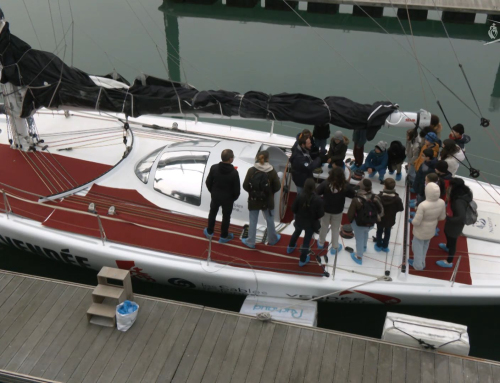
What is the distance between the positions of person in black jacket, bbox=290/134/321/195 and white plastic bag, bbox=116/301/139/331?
2.61 m

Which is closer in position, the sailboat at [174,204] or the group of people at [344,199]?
the group of people at [344,199]

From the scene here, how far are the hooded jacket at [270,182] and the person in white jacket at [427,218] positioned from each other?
1.66m

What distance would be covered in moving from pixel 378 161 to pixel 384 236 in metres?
1.51

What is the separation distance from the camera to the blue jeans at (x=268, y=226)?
647cm

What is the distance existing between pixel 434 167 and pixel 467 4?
42.9 feet

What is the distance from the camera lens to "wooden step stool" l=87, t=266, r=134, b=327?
229 inches

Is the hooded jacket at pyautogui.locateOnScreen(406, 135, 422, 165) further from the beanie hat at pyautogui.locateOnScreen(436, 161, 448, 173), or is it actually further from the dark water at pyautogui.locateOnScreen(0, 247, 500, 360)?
the dark water at pyautogui.locateOnScreen(0, 247, 500, 360)

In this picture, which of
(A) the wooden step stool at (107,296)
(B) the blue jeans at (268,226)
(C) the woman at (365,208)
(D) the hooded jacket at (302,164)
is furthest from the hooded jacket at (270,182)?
(A) the wooden step stool at (107,296)

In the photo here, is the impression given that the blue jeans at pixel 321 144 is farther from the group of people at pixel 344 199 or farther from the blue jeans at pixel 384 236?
the blue jeans at pixel 384 236

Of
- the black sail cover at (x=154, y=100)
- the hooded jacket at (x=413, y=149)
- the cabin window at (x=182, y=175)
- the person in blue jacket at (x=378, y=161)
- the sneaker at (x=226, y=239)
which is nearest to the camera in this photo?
the sneaker at (x=226, y=239)

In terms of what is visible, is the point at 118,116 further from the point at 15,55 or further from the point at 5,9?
the point at 5,9

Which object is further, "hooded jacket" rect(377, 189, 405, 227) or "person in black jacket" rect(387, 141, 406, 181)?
"person in black jacket" rect(387, 141, 406, 181)

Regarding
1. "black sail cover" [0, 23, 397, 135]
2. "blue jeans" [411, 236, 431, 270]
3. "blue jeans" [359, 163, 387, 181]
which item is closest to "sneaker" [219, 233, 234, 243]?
"black sail cover" [0, 23, 397, 135]

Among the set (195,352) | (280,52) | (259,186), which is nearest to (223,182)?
(259,186)
